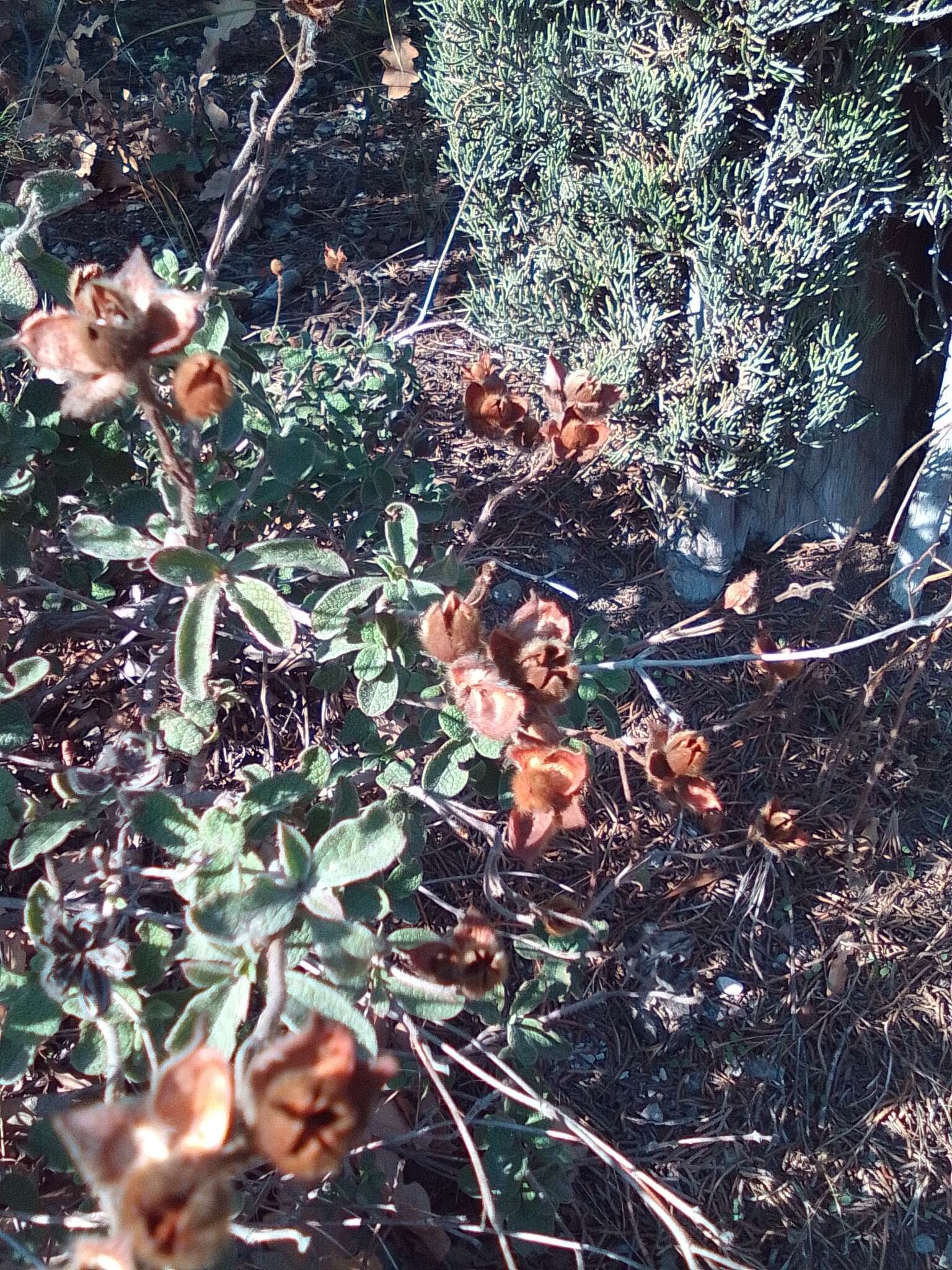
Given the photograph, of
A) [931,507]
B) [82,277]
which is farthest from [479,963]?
[931,507]

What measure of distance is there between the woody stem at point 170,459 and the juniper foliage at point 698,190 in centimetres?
107

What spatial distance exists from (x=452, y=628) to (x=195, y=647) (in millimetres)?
282

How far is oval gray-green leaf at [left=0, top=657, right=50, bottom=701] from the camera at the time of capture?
1.08 metres

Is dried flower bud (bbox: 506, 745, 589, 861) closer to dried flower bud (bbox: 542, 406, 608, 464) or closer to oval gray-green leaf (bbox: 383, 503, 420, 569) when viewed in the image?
oval gray-green leaf (bbox: 383, 503, 420, 569)

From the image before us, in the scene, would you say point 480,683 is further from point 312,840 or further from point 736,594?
point 736,594

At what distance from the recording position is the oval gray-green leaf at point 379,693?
115 cm

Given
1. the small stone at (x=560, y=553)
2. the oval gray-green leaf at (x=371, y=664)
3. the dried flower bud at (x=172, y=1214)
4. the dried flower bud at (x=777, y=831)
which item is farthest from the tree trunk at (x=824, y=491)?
the dried flower bud at (x=172, y=1214)

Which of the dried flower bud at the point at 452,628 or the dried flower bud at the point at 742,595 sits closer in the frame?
the dried flower bud at the point at 452,628

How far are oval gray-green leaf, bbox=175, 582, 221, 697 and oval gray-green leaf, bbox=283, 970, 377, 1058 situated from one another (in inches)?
13.4

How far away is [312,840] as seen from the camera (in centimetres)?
113

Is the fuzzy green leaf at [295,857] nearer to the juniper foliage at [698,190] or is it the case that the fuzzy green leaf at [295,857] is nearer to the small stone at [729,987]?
the small stone at [729,987]

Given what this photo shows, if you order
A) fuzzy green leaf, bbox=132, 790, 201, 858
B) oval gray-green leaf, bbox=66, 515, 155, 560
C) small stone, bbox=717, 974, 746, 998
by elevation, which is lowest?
small stone, bbox=717, 974, 746, 998

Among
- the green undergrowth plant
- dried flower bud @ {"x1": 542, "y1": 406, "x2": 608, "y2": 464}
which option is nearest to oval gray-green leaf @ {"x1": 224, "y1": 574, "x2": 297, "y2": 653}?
the green undergrowth plant

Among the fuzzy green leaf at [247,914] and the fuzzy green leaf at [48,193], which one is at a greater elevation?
the fuzzy green leaf at [48,193]
